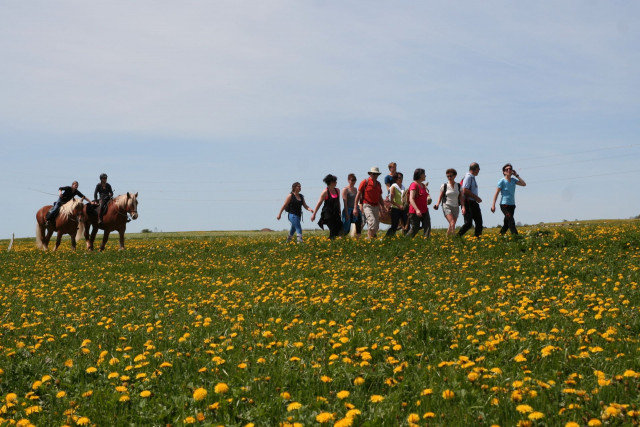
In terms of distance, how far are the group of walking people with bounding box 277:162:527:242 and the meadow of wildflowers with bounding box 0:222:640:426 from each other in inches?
173

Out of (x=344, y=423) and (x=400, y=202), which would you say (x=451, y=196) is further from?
(x=344, y=423)

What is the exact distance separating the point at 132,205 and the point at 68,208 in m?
4.00

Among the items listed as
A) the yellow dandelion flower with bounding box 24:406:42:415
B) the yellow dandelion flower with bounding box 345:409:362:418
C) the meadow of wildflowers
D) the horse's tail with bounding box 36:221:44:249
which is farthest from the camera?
the horse's tail with bounding box 36:221:44:249

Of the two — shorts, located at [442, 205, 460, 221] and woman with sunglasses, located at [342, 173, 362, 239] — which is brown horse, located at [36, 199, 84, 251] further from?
shorts, located at [442, 205, 460, 221]

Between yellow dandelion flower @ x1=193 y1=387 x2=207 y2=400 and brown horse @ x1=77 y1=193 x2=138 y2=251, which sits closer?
yellow dandelion flower @ x1=193 y1=387 x2=207 y2=400

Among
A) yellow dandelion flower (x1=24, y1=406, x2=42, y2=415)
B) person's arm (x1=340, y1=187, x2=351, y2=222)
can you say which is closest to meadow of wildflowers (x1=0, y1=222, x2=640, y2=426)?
yellow dandelion flower (x1=24, y1=406, x2=42, y2=415)

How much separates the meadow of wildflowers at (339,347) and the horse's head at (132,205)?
964 centimetres

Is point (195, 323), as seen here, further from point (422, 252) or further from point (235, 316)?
point (422, 252)

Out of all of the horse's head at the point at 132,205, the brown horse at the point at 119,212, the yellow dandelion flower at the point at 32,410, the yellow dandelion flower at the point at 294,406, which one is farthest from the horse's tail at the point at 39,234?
the yellow dandelion flower at the point at 294,406

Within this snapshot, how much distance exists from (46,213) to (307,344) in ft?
75.3

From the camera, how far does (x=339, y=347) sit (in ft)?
20.8

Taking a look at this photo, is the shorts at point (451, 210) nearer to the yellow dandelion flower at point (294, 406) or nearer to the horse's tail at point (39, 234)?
the yellow dandelion flower at point (294, 406)

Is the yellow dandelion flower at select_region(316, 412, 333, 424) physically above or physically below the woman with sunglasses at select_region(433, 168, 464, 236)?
below

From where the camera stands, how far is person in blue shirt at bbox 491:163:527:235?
17031mm
